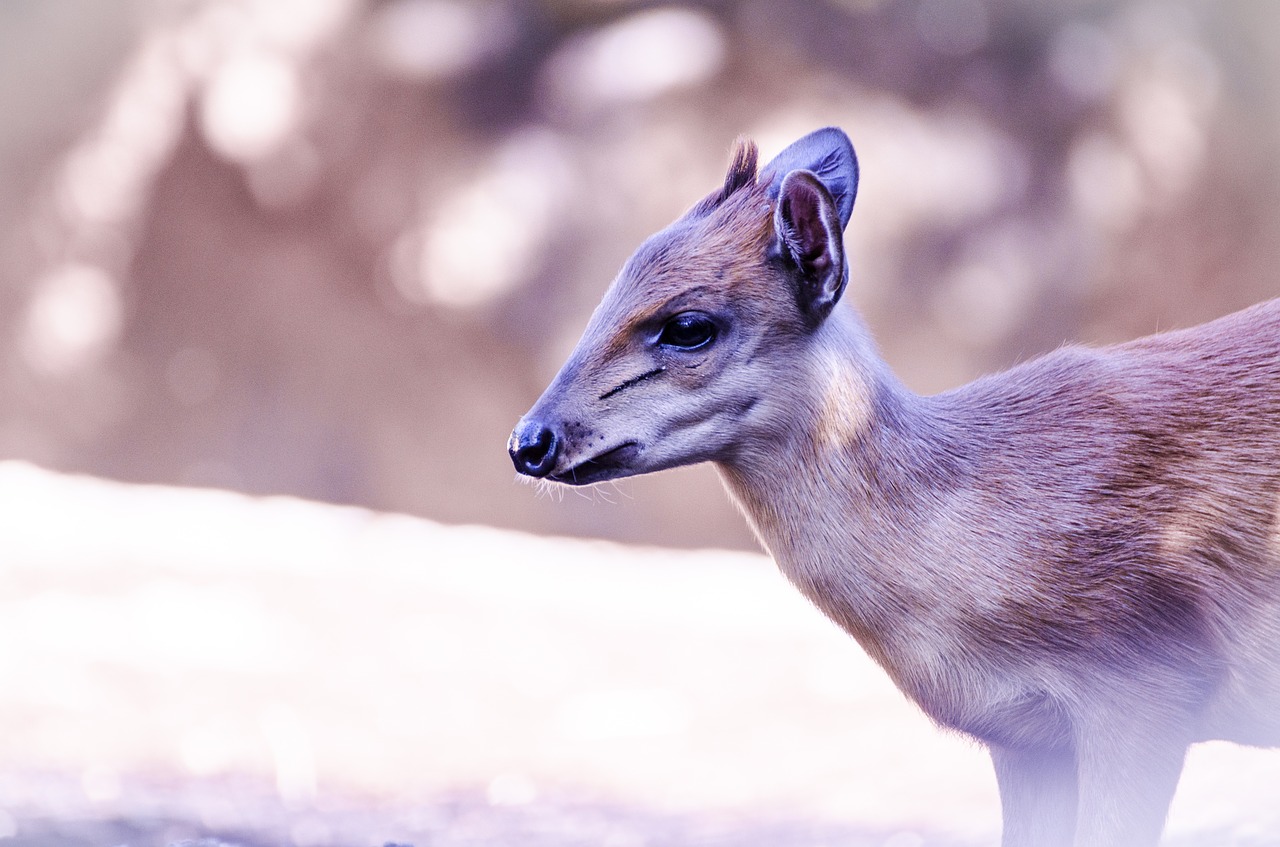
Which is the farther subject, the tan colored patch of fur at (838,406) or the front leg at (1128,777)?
the tan colored patch of fur at (838,406)

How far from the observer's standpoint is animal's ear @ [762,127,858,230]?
2330mm

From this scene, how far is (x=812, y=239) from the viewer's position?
7.15 ft

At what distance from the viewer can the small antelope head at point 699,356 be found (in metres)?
2.19

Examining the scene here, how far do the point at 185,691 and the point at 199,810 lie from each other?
4.82 feet

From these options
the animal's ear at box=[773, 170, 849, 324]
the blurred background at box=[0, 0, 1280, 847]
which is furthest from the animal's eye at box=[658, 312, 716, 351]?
the blurred background at box=[0, 0, 1280, 847]

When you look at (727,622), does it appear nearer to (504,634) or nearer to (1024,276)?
(504,634)

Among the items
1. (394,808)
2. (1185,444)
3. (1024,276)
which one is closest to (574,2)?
(1024,276)

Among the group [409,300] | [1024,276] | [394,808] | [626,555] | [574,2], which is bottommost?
[394,808]

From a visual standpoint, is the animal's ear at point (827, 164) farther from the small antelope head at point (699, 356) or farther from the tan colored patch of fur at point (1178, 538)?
the tan colored patch of fur at point (1178, 538)

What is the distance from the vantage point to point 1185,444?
2.19 m

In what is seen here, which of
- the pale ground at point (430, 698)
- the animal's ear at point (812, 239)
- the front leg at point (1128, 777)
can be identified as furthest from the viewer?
the pale ground at point (430, 698)

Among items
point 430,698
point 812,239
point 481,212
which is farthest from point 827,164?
point 481,212

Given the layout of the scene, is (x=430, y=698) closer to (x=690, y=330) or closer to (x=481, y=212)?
(x=690, y=330)

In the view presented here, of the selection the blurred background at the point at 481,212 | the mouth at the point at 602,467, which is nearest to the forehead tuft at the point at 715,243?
the mouth at the point at 602,467
